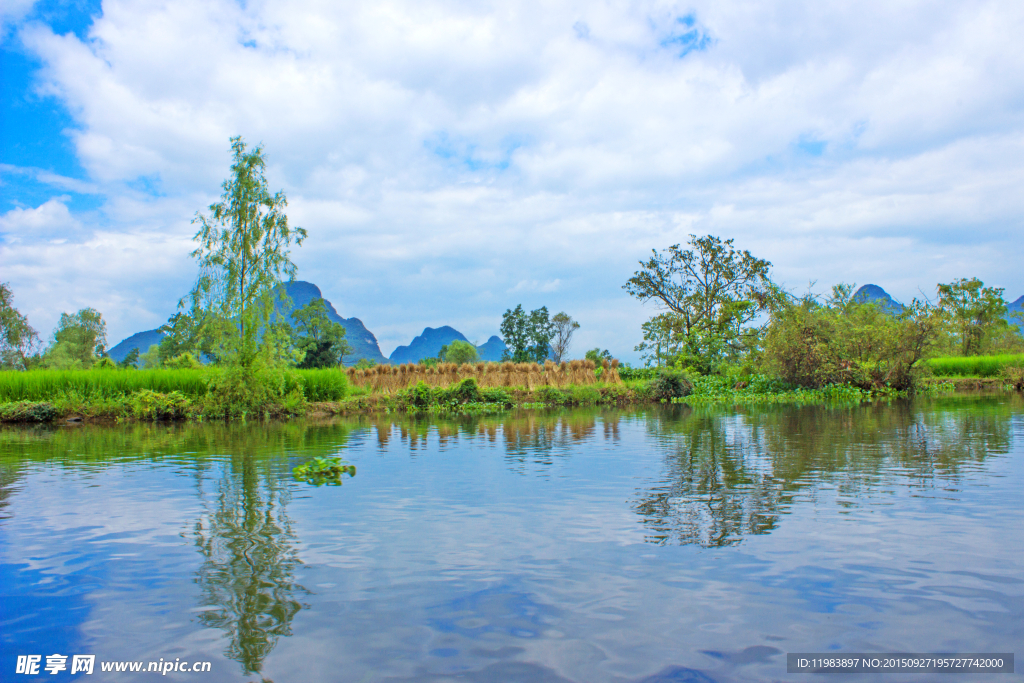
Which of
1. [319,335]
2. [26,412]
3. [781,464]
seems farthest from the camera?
[319,335]

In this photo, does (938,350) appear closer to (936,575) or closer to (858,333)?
(858,333)

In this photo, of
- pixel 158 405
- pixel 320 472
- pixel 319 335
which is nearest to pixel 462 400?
pixel 158 405

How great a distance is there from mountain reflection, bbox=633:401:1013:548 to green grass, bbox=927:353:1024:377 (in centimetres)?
3079

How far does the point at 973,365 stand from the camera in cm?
4203

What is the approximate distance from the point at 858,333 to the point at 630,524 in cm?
2860

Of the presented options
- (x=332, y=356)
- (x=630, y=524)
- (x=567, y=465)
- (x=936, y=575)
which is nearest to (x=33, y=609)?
(x=630, y=524)

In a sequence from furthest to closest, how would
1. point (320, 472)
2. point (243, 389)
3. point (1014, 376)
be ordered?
1. point (1014, 376)
2. point (243, 389)
3. point (320, 472)

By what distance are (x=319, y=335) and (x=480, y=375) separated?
2835cm

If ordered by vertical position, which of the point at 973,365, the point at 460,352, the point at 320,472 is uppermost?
the point at 460,352

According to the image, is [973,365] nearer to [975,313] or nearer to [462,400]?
[975,313]

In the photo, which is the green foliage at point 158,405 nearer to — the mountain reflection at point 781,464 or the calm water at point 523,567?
the calm water at point 523,567

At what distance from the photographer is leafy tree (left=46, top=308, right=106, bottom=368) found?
7049 cm

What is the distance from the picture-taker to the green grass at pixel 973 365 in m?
40.9

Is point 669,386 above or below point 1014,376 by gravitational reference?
above
